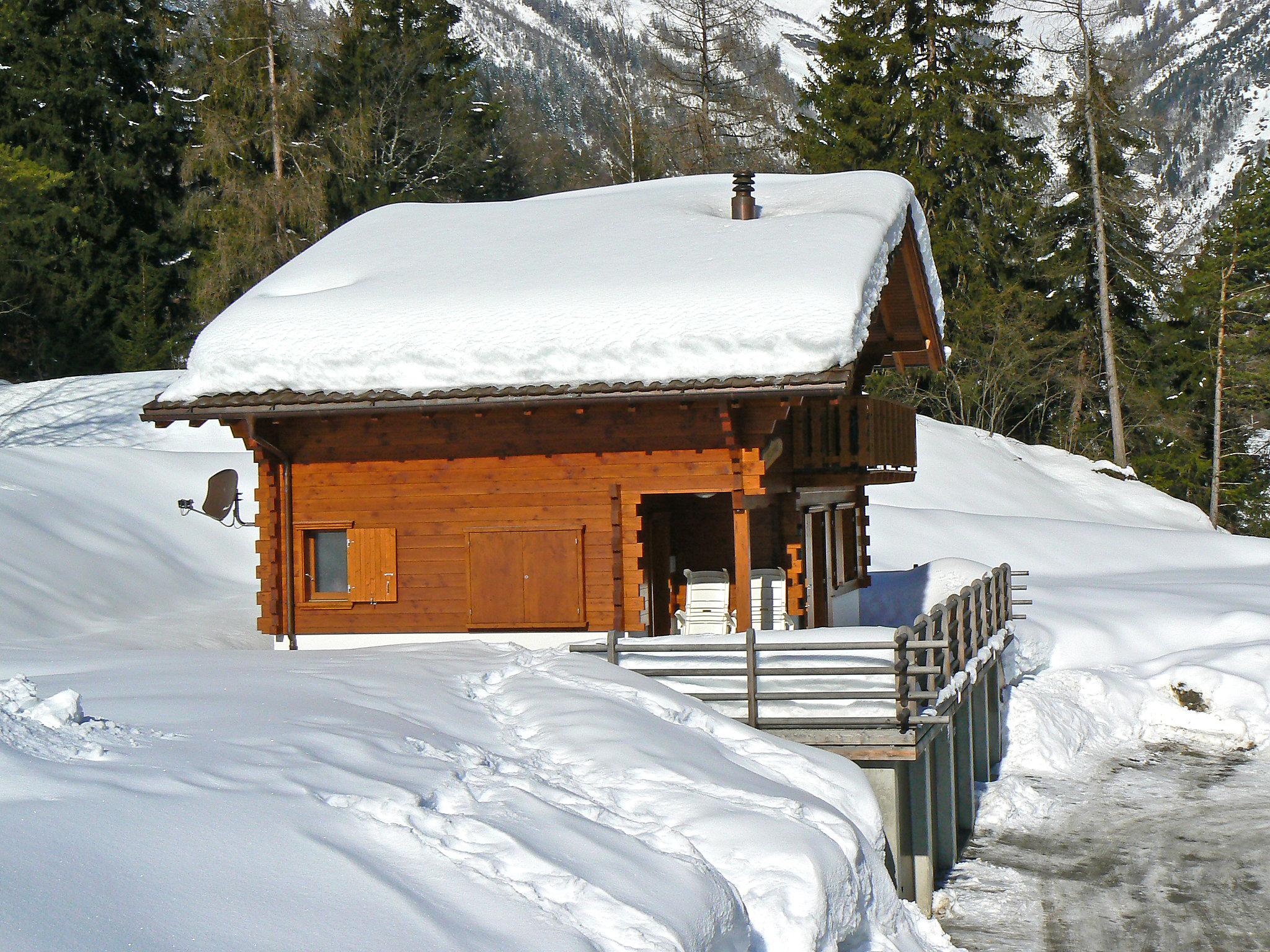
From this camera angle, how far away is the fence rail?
Answer: 10844 millimetres

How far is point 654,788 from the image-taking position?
8.03m

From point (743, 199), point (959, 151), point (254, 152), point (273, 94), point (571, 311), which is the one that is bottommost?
point (571, 311)

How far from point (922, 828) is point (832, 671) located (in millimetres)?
2537

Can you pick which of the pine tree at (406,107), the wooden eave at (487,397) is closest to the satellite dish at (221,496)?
the wooden eave at (487,397)

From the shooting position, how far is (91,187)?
42000mm

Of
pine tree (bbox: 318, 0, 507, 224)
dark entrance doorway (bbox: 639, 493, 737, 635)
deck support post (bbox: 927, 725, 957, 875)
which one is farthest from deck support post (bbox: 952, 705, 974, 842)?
pine tree (bbox: 318, 0, 507, 224)

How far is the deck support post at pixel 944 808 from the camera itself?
533 inches

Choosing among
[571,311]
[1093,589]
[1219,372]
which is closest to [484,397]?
[571,311]

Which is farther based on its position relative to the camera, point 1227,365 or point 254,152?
point 1227,365

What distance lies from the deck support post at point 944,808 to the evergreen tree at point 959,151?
99.0 ft

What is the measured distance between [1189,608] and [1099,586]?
274 centimetres

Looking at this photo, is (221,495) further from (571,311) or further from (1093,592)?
(1093,592)

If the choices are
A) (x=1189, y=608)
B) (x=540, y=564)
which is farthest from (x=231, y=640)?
(x=1189, y=608)

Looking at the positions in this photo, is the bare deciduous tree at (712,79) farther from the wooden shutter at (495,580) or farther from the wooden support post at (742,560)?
the wooden support post at (742,560)
